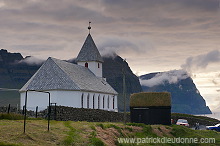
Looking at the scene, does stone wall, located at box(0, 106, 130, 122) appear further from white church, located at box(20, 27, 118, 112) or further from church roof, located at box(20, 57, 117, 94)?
church roof, located at box(20, 57, 117, 94)

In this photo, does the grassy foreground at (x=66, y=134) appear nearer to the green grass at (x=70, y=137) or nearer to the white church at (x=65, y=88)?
the green grass at (x=70, y=137)

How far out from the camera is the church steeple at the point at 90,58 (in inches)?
3337

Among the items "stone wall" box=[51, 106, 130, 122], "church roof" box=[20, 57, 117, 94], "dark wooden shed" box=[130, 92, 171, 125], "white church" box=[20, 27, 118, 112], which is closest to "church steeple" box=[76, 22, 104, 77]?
"white church" box=[20, 27, 118, 112]

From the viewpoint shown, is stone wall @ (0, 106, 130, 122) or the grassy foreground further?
stone wall @ (0, 106, 130, 122)

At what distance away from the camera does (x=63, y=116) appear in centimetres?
4659

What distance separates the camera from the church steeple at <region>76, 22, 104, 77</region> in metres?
84.8

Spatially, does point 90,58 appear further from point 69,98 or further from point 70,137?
point 70,137

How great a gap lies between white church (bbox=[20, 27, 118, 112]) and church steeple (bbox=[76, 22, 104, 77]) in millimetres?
4420

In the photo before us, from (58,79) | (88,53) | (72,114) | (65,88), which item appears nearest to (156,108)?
(72,114)

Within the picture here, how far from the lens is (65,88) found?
2468 inches

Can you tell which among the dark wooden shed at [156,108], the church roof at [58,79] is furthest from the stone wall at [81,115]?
the dark wooden shed at [156,108]

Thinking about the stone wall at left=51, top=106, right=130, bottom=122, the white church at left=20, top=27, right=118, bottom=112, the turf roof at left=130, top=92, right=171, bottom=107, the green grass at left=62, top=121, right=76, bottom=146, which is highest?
the white church at left=20, top=27, right=118, bottom=112

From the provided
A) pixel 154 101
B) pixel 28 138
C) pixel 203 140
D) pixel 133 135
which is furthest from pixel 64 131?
pixel 154 101

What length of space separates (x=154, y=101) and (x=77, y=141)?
24370 millimetres
